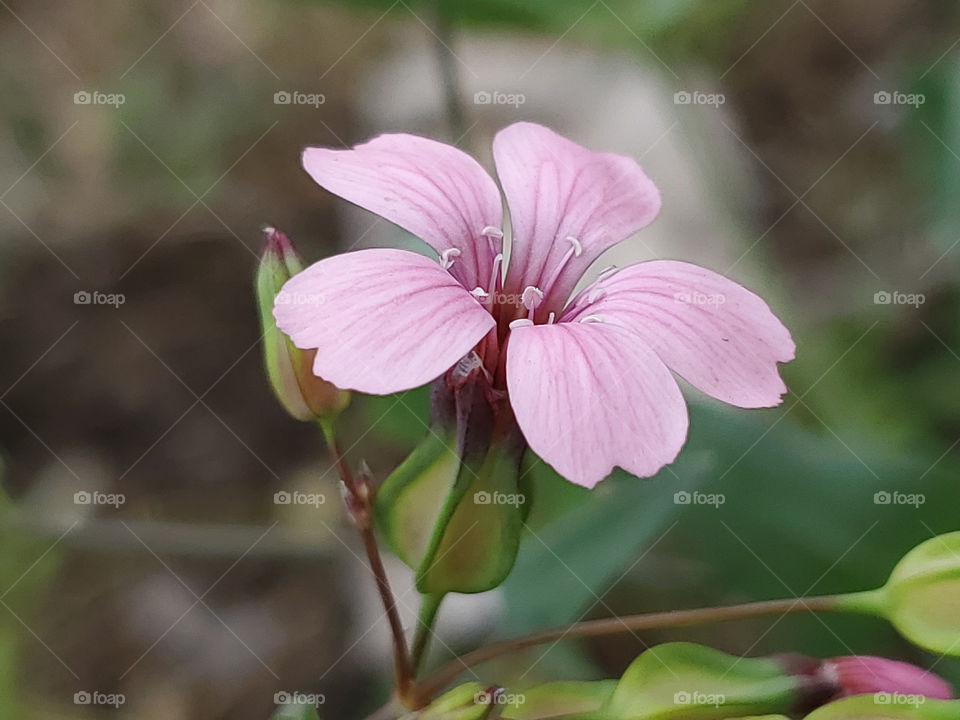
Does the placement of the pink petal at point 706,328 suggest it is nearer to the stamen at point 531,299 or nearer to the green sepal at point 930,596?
the stamen at point 531,299

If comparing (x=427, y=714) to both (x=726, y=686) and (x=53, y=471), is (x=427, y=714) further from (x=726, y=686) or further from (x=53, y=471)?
(x=53, y=471)

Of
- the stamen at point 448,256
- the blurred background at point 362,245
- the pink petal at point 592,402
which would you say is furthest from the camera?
the blurred background at point 362,245

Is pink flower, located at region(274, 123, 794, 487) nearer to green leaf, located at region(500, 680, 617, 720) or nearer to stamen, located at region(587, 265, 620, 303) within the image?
stamen, located at region(587, 265, 620, 303)

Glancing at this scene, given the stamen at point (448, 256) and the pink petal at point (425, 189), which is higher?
the pink petal at point (425, 189)

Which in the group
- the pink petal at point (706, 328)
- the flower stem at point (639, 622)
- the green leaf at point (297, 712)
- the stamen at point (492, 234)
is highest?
the stamen at point (492, 234)

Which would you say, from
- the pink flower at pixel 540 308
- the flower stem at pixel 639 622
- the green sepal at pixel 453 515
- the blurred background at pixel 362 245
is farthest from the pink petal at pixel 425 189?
the blurred background at pixel 362 245

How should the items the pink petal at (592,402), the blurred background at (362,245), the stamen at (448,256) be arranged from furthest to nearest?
the blurred background at (362,245), the stamen at (448,256), the pink petal at (592,402)

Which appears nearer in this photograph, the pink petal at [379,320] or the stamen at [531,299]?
the pink petal at [379,320]

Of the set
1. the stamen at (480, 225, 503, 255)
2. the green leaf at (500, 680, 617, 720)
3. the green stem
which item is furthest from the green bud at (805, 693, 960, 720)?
the stamen at (480, 225, 503, 255)
